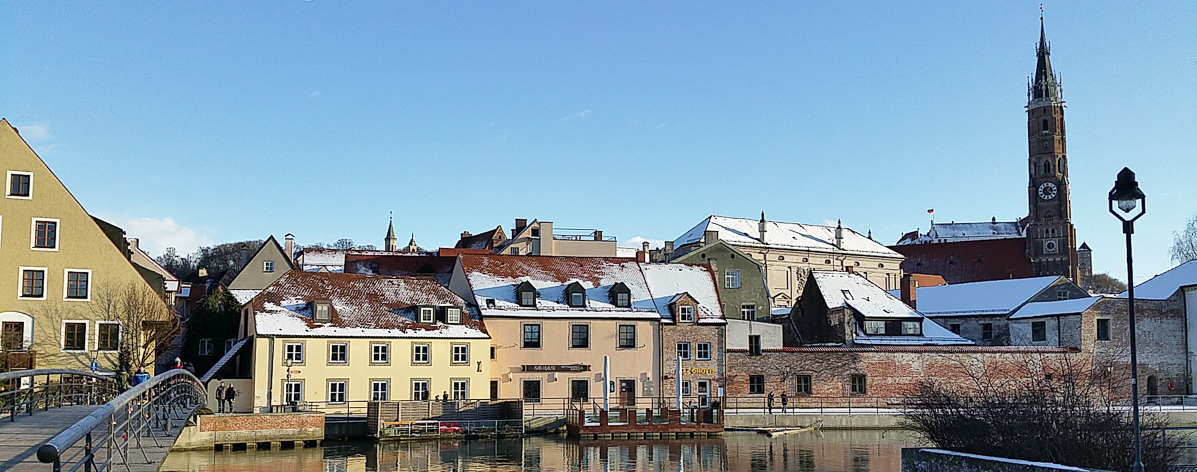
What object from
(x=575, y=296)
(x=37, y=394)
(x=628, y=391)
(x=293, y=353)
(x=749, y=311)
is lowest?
(x=628, y=391)

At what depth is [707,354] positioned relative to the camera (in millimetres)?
50312

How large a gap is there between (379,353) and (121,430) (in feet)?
107

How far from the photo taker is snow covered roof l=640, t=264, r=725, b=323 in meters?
51.3

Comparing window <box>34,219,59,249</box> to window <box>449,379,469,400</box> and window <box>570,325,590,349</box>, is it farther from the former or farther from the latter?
window <box>570,325,590,349</box>

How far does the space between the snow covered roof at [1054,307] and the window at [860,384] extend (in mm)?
13028

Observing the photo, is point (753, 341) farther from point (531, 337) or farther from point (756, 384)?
point (531, 337)

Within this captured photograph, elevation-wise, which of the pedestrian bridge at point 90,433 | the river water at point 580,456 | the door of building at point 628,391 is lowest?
the river water at point 580,456

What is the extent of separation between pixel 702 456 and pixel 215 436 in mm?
16855

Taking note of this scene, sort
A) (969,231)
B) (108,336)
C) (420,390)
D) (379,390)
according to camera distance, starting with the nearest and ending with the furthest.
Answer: (108,336), (379,390), (420,390), (969,231)

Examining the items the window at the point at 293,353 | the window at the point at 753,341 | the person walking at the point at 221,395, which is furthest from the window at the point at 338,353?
the window at the point at 753,341

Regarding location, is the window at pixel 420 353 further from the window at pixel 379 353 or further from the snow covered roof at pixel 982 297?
the snow covered roof at pixel 982 297

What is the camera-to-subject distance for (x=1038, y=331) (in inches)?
2314

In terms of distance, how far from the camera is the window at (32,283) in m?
40.8

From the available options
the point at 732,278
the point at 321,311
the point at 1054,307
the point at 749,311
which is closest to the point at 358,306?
the point at 321,311
